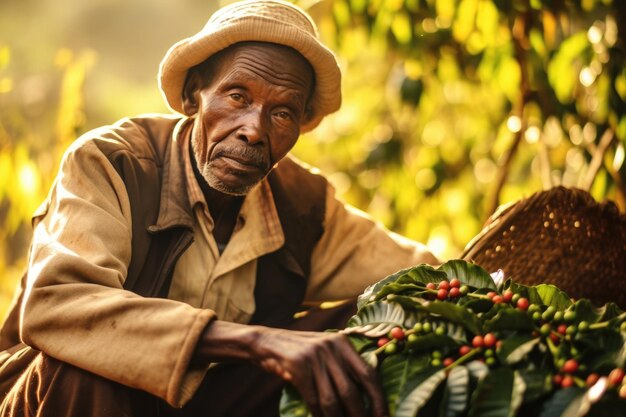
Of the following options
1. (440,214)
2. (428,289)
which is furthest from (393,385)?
(440,214)

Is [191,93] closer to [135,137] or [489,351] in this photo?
[135,137]

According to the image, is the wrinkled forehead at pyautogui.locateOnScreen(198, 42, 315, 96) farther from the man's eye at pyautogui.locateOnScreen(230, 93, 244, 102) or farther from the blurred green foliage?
the blurred green foliage

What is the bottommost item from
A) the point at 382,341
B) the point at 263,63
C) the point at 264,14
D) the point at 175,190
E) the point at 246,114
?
the point at 382,341

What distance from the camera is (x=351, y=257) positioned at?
2566mm

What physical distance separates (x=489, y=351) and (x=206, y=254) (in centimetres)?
93

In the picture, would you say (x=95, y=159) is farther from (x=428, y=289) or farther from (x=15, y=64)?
(x=15, y=64)

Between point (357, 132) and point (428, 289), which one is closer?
point (428, 289)

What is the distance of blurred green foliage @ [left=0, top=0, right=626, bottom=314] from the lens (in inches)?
130

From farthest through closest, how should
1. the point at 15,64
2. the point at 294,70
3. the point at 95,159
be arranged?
the point at 15,64 → the point at 294,70 → the point at 95,159

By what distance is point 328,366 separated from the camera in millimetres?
1620

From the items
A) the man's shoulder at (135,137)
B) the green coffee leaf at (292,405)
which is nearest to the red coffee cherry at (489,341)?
the green coffee leaf at (292,405)

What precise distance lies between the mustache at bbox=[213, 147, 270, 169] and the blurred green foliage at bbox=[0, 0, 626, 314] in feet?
2.89

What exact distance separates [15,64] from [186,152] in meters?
6.56

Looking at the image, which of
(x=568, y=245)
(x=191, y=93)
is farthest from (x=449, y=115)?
(x=191, y=93)
